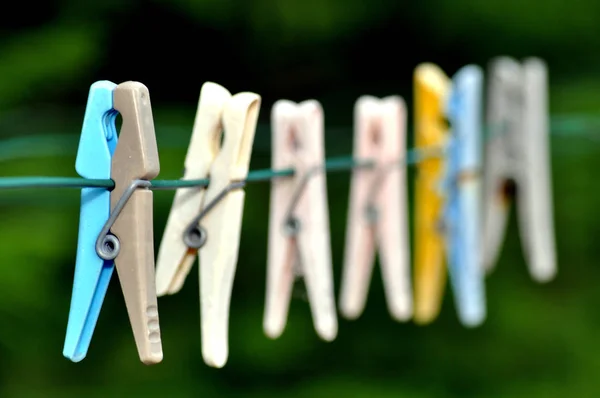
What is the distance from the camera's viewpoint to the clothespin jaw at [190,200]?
135 cm

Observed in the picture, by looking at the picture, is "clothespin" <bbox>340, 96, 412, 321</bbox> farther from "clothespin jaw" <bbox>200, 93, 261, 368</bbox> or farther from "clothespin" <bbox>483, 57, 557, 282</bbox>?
"clothespin jaw" <bbox>200, 93, 261, 368</bbox>

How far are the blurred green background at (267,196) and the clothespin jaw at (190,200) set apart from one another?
4.56 feet

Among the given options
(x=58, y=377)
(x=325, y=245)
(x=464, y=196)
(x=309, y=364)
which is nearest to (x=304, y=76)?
(x=309, y=364)

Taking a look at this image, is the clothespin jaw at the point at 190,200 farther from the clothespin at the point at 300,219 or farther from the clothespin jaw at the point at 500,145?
the clothespin jaw at the point at 500,145

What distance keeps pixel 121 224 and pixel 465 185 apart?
78 cm

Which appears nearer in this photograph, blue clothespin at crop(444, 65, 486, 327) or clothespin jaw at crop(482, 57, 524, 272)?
blue clothespin at crop(444, 65, 486, 327)

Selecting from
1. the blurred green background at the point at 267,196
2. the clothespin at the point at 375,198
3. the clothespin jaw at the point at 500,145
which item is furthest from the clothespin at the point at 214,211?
the blurred green background at the point at 267,196

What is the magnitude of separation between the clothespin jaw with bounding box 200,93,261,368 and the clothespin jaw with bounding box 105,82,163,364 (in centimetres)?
15

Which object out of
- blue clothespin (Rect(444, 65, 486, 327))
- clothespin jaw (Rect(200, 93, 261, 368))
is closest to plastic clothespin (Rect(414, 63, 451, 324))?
blue clothespin (Rect(444, 65, 486, 327))

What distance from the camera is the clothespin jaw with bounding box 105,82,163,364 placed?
1167mm

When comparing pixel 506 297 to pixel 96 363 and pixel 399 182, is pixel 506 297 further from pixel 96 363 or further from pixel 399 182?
pixel 399 182

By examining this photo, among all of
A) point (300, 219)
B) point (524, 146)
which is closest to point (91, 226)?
point (300, 219)

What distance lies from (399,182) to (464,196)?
0.12m

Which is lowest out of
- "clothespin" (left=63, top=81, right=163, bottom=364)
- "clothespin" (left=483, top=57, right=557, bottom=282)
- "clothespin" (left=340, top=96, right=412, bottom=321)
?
"clothespin" (left=63, top=81, right=163, bottom=364)
